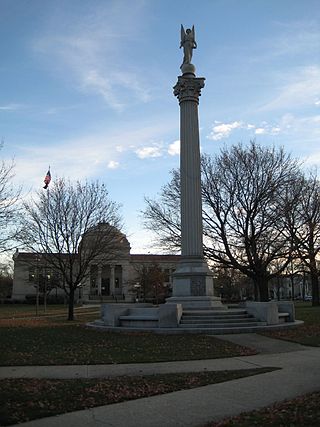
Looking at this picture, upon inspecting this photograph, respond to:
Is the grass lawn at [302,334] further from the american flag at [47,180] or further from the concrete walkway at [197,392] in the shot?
the american flag at [47,180]

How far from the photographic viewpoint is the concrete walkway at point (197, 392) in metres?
5.93

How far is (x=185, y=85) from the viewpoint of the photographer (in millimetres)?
22500

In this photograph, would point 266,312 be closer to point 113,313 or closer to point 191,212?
point 113,313

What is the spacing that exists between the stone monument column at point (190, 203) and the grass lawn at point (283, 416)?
1324cm

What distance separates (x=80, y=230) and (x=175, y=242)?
6.42 m

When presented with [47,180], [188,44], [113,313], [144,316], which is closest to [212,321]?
[144,316]

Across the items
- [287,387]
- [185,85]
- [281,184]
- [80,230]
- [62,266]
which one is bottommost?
[287,387]

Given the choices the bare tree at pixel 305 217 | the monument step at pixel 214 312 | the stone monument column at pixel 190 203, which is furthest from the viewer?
A: the bare tree at pixel 305 217

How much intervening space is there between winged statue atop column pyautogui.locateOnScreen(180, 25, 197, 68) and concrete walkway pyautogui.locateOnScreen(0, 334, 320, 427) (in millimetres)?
16160

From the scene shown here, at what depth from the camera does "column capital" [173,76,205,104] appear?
883 inches

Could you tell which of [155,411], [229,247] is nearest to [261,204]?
[229,247]

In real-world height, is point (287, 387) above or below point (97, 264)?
below

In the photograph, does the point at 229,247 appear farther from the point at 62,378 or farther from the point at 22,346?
the point at 62,378

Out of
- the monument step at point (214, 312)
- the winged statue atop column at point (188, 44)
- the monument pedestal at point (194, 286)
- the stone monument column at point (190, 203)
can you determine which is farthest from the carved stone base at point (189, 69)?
the monument step at point (214, 312)
